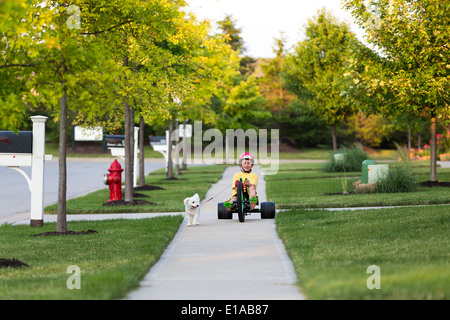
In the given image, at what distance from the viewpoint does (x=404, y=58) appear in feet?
68.7

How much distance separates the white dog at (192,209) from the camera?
1340cm

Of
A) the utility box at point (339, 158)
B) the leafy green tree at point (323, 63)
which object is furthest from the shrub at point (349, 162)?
the leafy green tree at point (323, 63)

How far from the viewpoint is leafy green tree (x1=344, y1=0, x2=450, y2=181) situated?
20.0 m

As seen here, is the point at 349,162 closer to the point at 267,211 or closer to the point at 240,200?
the point at 267,211

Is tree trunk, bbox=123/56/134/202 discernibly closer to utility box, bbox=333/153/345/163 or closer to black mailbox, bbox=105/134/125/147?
black mailbox, bbox=105/134/125/147

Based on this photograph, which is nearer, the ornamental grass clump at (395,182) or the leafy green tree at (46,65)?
the leafy green tree at (46,65)

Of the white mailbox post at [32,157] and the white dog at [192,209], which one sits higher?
the white mailbox post at [32,157]

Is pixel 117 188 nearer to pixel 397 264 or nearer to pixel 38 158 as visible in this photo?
pixel 38 158

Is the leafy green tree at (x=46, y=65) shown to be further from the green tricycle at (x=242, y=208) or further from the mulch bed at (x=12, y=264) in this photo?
the green tricycle at (x=242, y=208)

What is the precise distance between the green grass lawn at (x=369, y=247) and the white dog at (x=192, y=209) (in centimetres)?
160

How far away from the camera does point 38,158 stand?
14.0 meters

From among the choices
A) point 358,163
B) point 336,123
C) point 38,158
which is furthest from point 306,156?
point 38,158

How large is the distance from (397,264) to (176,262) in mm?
2791

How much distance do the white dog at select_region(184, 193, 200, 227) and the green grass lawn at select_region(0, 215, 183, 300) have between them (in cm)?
33
